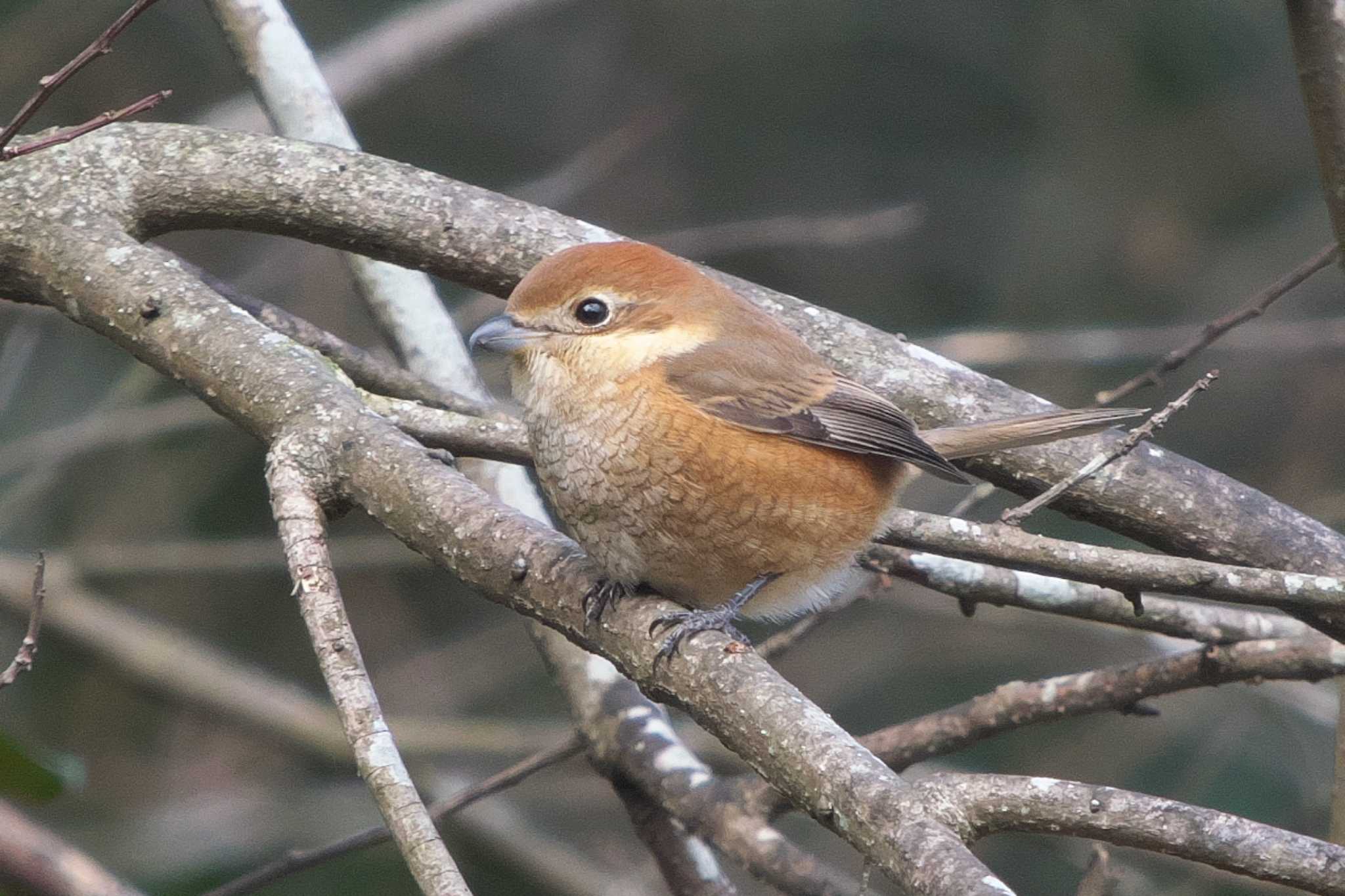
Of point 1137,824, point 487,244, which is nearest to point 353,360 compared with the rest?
point 487,244

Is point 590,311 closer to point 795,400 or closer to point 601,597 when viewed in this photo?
point 795,400

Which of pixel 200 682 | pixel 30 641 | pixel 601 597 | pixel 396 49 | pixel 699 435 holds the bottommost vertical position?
pixel 30 641

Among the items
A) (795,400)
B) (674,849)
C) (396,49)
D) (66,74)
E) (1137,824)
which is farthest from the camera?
(396,49)

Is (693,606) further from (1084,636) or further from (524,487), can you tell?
(1084,636)

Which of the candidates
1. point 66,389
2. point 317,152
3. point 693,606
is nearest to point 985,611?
point 693,606

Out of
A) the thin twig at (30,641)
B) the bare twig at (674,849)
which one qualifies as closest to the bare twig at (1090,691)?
the bare twig at (674,849)

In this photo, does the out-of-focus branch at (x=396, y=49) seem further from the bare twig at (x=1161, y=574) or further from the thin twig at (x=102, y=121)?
the bare twig at (x=1161, y=574)

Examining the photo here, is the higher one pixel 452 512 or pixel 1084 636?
pixel 1084 636

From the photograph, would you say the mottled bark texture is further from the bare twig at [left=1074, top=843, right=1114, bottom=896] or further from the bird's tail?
the bare twig at [left=1074, top=843, right=1114, bottom=896]
